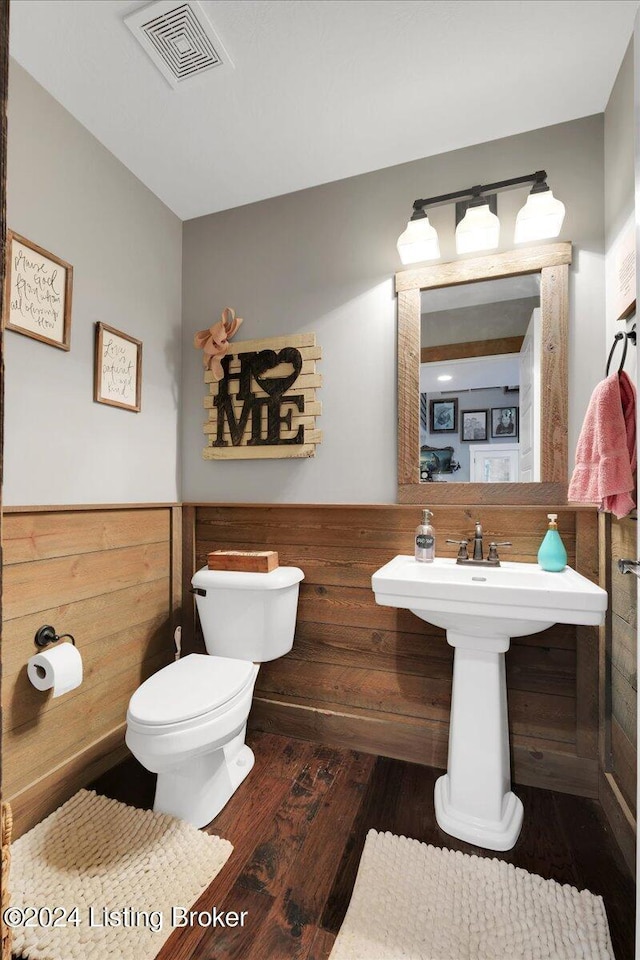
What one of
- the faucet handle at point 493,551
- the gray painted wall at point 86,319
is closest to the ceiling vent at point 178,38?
the gray painted wall at point 86,319

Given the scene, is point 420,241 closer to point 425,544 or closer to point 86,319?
point 425,544

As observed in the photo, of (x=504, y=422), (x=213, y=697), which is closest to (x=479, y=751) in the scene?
(x=213, y=697)

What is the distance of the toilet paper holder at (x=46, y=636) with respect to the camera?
4.91 feet

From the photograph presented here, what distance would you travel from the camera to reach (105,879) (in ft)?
4.22

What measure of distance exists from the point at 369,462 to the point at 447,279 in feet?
2.59

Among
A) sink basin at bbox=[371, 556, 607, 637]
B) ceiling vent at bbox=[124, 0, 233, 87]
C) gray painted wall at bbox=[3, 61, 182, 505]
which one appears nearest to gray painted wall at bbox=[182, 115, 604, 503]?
gray painted wall at bbox=[3, 61, 182, 505]

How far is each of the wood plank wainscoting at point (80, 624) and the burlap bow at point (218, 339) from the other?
0.68 m

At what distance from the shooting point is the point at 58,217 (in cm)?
162

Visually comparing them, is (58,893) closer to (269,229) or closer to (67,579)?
(67,579)

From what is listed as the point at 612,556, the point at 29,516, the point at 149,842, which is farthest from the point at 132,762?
the point at 612,556

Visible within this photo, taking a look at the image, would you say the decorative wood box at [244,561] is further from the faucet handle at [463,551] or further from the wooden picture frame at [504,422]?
the wooden picture frame at [504,422]

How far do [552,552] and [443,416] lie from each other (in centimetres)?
64

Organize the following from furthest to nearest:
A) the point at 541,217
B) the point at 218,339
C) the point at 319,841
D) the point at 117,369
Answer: the point at 218,339
the point at 117,369
the point at 541,217
the point at 319,841

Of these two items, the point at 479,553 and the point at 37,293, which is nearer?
the point at 37,293
